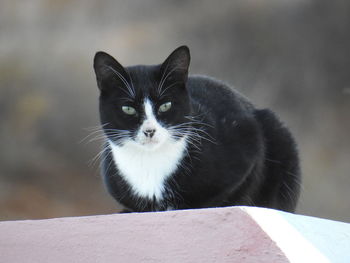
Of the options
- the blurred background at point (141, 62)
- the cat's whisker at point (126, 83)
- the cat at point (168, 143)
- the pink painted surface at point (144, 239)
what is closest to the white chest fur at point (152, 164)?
the cat at point (168, 143)

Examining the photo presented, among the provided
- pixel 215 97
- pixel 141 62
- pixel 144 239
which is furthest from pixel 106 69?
pixel 141 62

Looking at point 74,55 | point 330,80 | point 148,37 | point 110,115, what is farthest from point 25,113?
point 110,115

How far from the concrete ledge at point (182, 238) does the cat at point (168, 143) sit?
0.39 meters

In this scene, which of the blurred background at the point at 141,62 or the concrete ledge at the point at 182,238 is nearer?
the concrete ledge at the point at 182,238

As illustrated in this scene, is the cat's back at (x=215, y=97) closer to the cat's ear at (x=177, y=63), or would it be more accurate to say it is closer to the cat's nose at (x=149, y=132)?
the cat's ear at (x=177, y=63)

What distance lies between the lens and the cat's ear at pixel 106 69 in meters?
1.57

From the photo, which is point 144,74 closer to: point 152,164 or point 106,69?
point 106,69

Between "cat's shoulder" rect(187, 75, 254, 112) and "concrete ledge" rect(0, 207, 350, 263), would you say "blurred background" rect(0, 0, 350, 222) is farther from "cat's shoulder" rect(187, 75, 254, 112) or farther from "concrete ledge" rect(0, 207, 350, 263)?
"concrete ledge" rect(0, 207, 350, 263)

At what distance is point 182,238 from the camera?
3.52ft

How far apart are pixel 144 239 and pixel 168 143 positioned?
48cm

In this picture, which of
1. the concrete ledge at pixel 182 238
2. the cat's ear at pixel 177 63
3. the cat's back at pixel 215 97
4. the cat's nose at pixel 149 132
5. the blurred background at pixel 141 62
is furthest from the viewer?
the blurred background at pixel 141 62

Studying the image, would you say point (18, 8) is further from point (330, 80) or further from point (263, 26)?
point (330, 80)

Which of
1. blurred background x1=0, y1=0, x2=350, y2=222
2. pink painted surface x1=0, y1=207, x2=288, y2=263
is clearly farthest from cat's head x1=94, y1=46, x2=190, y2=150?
blurred background x1=0, y1=0, x2=350, y2=222

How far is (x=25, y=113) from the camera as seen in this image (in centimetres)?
381
